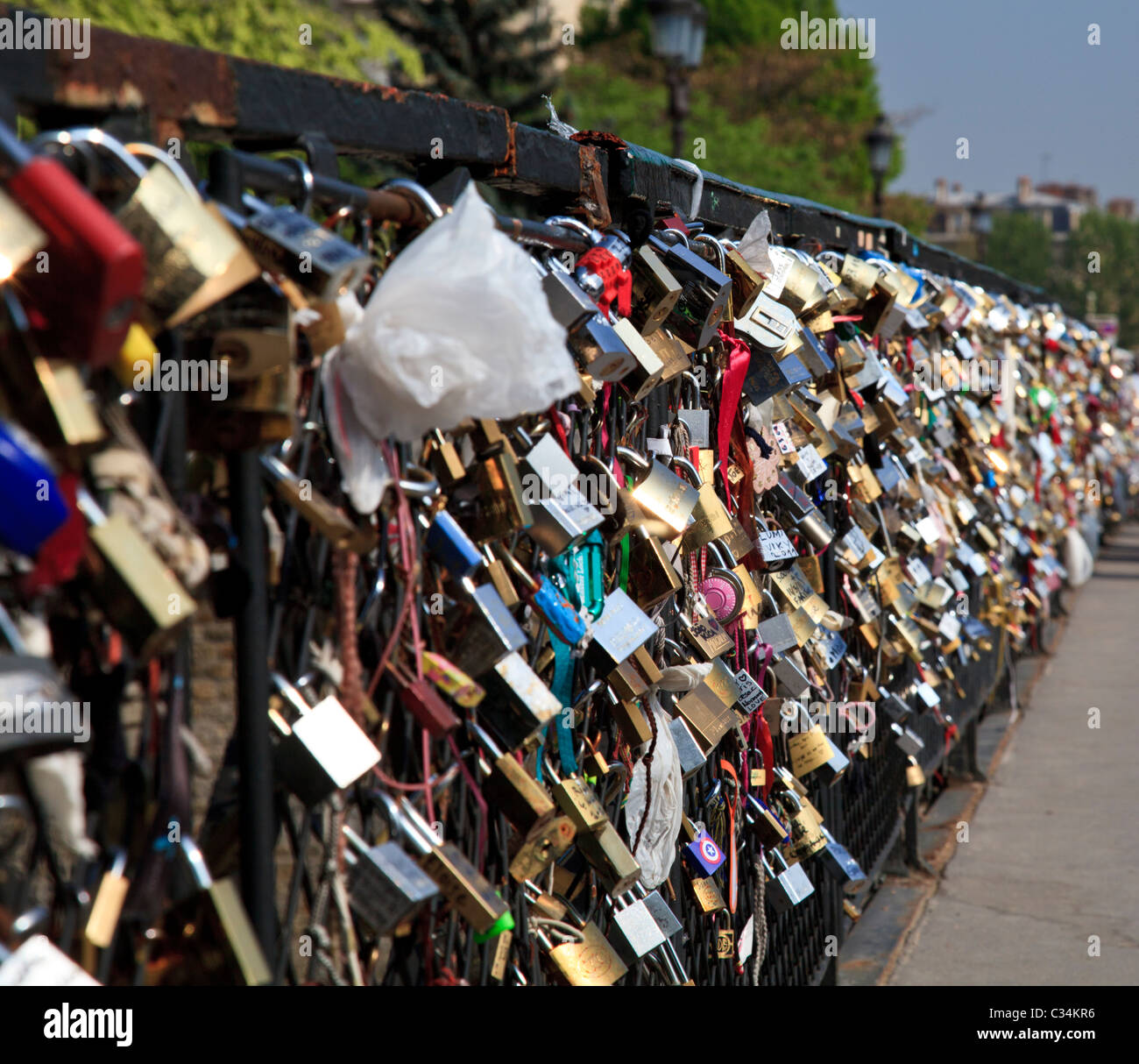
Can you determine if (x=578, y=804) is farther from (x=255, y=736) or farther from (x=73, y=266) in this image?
(x=73, y=266)

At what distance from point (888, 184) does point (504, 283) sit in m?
49.8

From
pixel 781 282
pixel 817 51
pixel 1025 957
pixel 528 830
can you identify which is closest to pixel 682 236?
pixel 781 282

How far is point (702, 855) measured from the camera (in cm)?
244

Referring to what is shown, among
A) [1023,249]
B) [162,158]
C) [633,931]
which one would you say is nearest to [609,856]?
[633,931]

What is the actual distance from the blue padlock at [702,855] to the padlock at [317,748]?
4.27 ft

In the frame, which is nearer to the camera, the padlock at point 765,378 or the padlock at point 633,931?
the padlock at point 633,931

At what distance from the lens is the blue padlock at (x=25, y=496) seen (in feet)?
2.80

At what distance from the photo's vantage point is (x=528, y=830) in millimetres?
1626

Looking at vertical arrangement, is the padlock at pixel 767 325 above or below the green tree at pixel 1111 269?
above

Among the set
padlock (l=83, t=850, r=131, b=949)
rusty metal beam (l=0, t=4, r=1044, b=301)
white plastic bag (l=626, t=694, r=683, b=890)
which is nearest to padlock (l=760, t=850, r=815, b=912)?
white plastic bag (l=626, t=694, r=683, b=890)

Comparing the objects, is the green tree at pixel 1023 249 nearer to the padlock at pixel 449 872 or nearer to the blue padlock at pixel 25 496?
the padlock at pixel 449 872

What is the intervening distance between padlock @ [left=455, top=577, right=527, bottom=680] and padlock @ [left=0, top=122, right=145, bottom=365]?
625 mm

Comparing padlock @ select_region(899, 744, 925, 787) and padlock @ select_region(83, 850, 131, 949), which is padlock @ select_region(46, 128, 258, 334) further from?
padlock @ select_region(899, 744, 925, 787)
